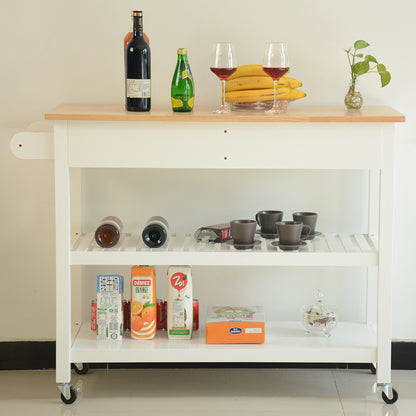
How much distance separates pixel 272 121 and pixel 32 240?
1.05 m

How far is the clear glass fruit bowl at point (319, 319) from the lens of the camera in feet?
8.38

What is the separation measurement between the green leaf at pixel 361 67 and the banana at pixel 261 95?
19 centimetres

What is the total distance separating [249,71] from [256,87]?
0.21 feet

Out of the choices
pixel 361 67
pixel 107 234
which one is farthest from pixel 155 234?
pixel 361 67

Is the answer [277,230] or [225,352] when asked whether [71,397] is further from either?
[277,230]

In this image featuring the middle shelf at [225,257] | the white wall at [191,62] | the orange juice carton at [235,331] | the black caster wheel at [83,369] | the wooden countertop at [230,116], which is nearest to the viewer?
the wooden countertop at [230,116]

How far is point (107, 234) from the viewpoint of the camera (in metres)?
2.46

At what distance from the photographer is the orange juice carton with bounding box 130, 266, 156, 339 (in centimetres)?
250

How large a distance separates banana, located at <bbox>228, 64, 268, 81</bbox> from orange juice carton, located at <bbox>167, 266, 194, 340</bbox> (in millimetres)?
657

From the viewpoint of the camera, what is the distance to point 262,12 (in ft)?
8.63

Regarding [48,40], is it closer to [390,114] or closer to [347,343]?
[390,114]

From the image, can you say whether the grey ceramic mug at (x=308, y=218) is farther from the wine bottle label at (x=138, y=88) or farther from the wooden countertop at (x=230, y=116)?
the wine bottle label at (x=138, y=88)

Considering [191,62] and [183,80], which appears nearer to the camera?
[183,80]

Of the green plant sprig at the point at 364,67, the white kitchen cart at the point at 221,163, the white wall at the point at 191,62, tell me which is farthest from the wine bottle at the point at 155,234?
the green plant sprig at the point at 364,67
